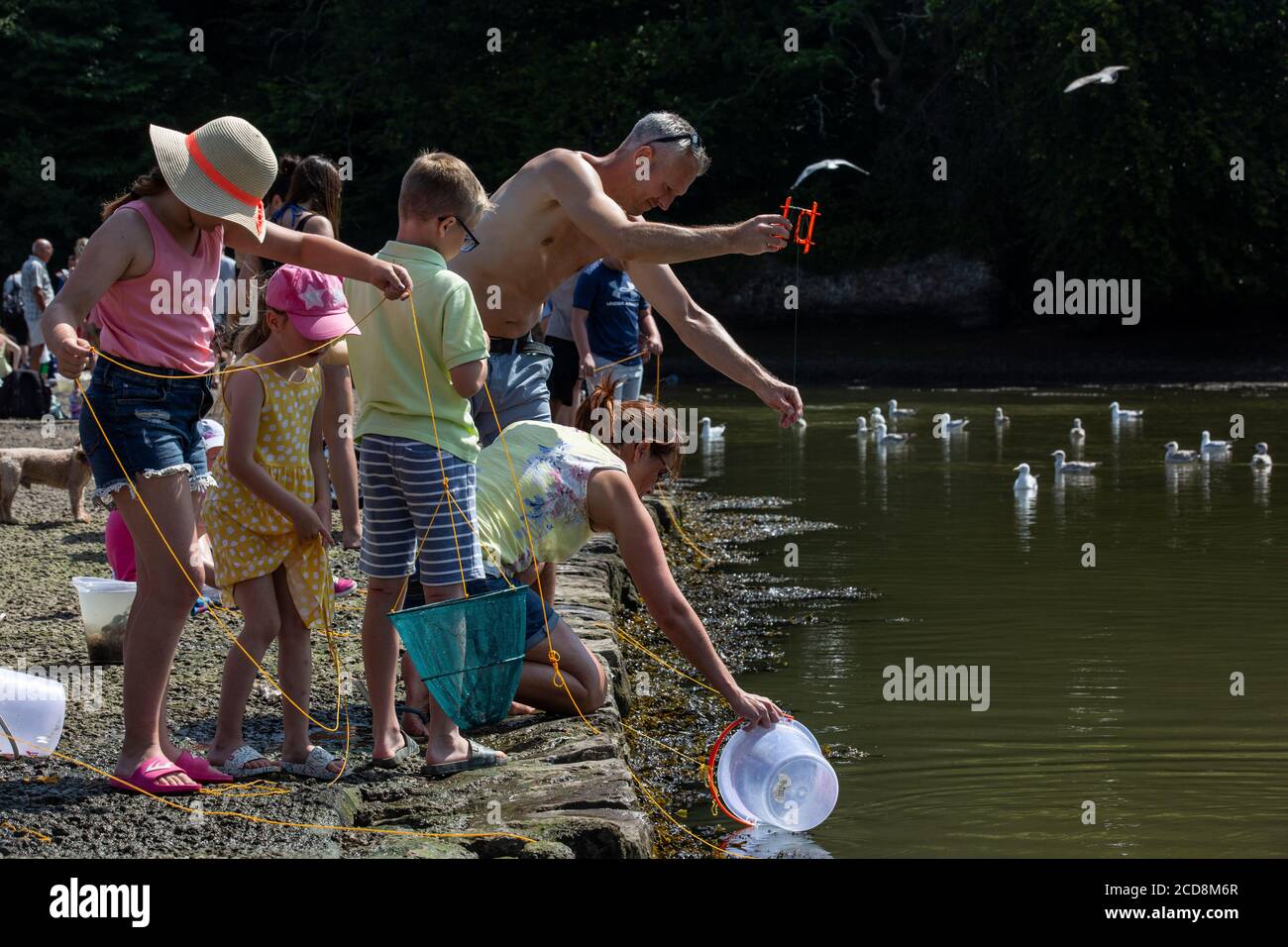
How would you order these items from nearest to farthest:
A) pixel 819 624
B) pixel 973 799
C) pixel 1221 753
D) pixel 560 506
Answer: pixel 560 506 < pixel 973 799 < pixel 1221 753 < pixel 819 624

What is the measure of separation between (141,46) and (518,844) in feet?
113

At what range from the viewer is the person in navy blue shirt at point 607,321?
327 inches

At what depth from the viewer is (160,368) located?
165 inches

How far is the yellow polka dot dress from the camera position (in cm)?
470

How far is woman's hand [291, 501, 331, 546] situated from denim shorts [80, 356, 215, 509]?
1.56ft

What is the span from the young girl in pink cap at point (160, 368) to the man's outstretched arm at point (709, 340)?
98cm

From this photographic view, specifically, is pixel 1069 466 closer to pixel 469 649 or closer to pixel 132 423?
pixel 469 649

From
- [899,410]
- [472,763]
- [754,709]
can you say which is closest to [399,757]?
[472,763]

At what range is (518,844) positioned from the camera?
3.79 meters

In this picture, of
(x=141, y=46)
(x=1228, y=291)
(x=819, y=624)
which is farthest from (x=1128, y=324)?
(x=819, y=624)

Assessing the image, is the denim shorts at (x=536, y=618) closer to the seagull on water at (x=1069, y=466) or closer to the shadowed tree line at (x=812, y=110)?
the seagull on water at (x=1069, y=466)

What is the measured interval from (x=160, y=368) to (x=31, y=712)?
40.2 inches

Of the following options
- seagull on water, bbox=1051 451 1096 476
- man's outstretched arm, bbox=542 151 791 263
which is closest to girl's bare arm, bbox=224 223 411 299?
man's outstretched arm, bbox=542 151 791 263
